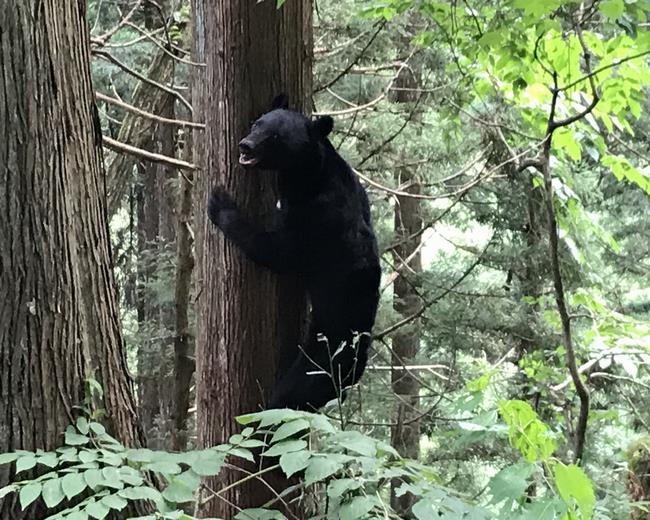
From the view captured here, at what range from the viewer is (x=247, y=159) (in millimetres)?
3129

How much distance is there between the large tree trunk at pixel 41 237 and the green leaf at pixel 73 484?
491 mm

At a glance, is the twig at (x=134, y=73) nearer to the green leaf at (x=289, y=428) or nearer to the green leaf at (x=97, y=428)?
the green leaf at (x=97, y=428)

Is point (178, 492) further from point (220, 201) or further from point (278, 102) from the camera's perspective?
point (278, 102)

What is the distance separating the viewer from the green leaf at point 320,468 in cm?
164

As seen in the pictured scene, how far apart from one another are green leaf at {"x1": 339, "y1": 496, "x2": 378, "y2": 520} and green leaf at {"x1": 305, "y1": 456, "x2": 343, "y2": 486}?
120 millimetres

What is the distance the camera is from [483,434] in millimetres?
2283

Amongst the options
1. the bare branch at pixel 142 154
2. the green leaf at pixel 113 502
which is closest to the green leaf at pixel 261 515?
the green leaf at pixel 113 502

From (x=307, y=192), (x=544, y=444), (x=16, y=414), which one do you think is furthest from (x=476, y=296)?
(x=16, y=414)

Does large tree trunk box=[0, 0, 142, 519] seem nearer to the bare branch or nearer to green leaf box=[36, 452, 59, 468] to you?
green leaf box=[36, 452, 59, 468]

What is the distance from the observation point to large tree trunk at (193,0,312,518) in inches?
124

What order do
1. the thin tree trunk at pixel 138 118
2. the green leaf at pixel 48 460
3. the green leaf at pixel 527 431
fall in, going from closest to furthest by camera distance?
the green leaf at pixel 48 460 < the green leaf at pixel 527 431 < the thin tree trunk at pixel 138 118

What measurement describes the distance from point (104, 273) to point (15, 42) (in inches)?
32.4

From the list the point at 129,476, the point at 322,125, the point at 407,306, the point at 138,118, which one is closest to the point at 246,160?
the point at 322,125

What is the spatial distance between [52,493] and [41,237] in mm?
840
